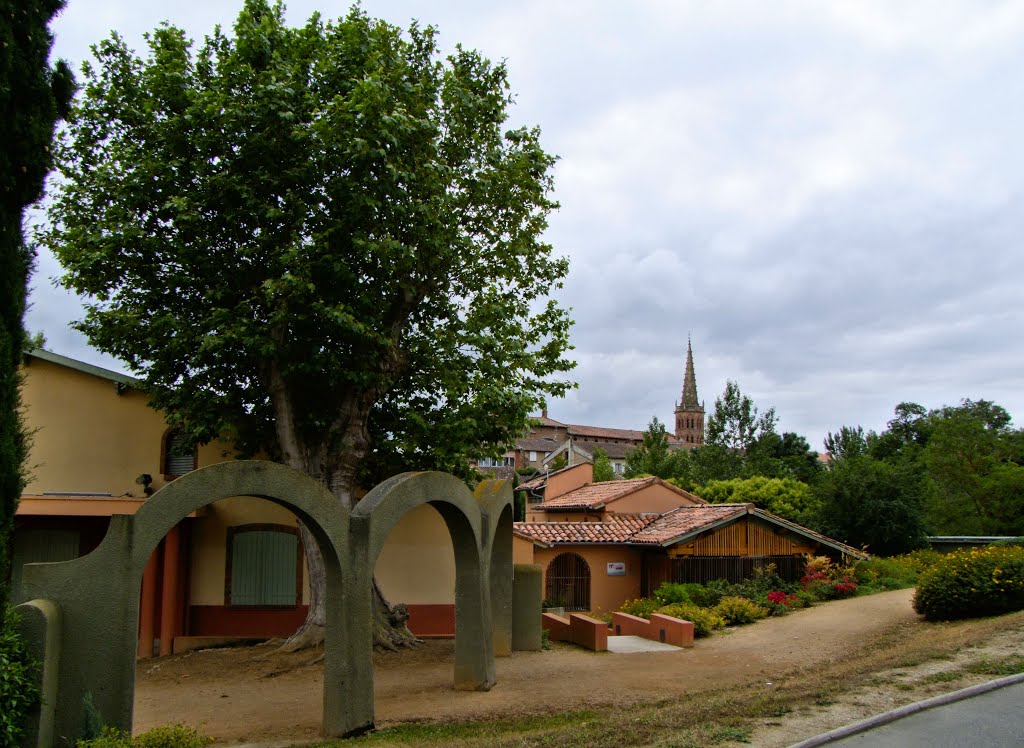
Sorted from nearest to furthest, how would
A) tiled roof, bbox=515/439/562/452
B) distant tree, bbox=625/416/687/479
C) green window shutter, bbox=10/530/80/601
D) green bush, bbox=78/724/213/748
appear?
green bush, bbox=78/724/213/748
green window shutter, bbox=10/530/80/601
distant tree, bbox=625/416/687/479
tiled roof, bbox=515/439/562/452

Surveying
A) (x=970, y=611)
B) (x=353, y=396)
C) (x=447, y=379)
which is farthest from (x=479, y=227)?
(x=970, y=611)

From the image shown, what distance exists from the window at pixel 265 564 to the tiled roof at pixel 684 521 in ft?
39.0

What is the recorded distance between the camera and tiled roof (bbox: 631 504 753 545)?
26034 millimetres

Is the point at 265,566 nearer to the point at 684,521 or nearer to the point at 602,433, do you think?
the point at 684,521

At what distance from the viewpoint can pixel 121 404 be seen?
18.9 meters

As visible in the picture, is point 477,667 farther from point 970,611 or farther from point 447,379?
point 970,611

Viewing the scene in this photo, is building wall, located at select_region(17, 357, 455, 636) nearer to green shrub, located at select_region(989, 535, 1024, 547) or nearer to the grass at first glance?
the grass

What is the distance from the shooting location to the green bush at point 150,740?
782cm

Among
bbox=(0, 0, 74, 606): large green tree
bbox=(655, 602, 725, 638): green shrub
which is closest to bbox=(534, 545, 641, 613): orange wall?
bbox=(655, 602, 725, 638): green shrub

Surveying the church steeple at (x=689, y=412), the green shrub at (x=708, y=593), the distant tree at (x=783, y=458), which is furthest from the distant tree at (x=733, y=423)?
the church steeple at (x=689, y=412)

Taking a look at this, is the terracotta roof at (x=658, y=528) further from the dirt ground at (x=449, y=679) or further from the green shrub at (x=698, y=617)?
the dirt ground at (x=449, y=679)

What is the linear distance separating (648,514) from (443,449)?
1776 centimetres

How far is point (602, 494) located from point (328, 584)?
23.9m

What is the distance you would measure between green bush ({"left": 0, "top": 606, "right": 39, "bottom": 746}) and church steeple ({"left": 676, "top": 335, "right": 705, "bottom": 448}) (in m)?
117
